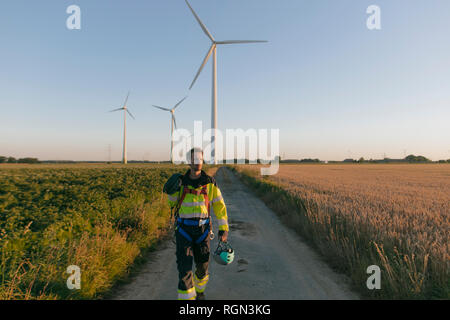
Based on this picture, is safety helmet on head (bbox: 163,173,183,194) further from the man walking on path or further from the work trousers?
the work trousers

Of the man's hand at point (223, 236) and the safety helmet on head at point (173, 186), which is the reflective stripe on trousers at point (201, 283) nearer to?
the man's hand at point (223, 236)

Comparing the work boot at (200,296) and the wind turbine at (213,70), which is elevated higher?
the wind turbine at (213,70)

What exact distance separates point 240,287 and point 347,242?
333 cm

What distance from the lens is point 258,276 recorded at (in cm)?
505

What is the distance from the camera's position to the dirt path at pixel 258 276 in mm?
4301

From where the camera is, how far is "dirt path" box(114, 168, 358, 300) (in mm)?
4301

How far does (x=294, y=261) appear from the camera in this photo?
5.91 metres
